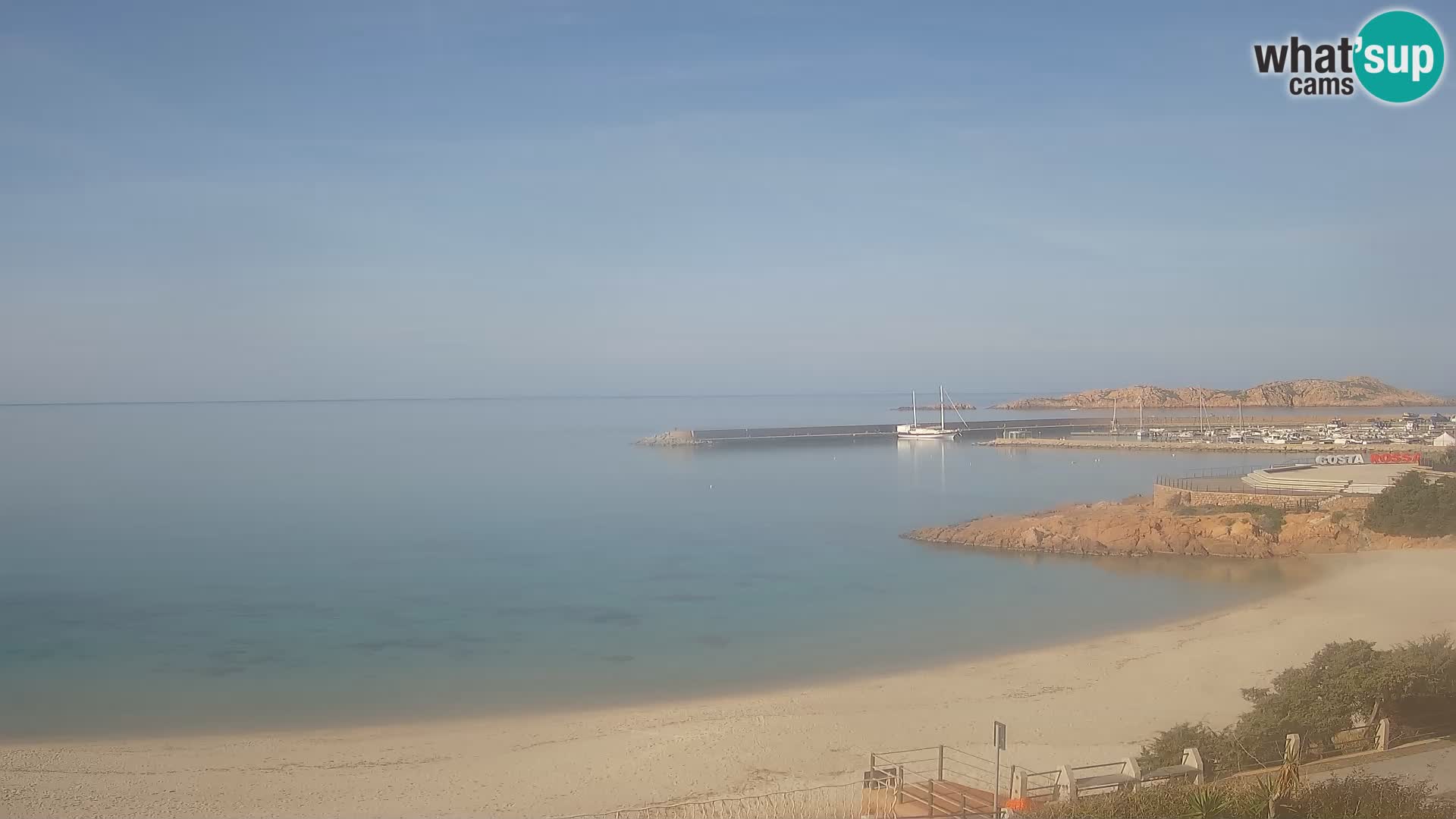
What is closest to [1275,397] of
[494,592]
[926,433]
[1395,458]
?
[926,433]

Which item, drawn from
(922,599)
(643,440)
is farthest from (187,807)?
(643,440)

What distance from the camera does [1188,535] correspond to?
2347 centimetres

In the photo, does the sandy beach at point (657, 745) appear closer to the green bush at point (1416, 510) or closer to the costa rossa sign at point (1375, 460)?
the green bush at point (1416, 510)

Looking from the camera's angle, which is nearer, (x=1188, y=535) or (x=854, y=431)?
(x=1188, y=535)

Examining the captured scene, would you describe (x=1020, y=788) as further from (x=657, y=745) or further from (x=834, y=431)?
(x=834, y=431)

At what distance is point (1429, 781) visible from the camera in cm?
695

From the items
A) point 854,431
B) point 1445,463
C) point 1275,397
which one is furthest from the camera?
point 1275,397

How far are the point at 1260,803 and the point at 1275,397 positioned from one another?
13840 centimetres

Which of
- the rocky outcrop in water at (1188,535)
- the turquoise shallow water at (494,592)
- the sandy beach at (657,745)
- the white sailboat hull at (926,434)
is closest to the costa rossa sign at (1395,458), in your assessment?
the turquoise shallow water at (494,592)

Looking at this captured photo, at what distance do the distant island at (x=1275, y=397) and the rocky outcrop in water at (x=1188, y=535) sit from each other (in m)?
109

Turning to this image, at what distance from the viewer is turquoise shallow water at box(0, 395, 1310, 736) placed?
14.2m

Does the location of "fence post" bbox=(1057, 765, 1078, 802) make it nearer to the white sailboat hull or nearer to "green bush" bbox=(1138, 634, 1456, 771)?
"green bush" bbox=(1138, 634, 1456, 771)

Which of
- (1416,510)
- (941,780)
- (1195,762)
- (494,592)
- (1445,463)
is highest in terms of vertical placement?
(1445,463)

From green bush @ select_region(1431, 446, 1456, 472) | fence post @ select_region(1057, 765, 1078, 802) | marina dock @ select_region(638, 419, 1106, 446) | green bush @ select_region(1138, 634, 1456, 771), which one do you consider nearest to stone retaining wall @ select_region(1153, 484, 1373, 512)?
green bush @ select_region(1431, 446, 1456, 472)
